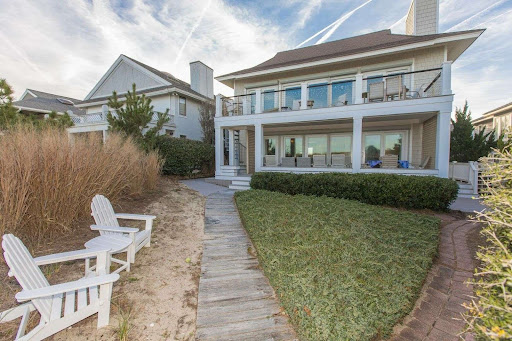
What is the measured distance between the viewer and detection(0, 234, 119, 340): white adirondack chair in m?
1.83

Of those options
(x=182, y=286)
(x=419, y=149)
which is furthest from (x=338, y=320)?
(x=419, y=149)

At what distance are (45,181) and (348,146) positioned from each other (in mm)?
12008

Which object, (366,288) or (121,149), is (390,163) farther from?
(121,149)

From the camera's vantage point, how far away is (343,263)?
3070 millimetres

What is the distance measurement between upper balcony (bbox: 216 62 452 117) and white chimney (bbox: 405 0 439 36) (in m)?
2.52

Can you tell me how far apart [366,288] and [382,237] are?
1796 mm

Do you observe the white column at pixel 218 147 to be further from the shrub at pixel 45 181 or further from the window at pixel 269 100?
the shrub at pixel 45 181

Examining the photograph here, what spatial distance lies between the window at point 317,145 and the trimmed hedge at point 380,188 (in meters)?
5.18

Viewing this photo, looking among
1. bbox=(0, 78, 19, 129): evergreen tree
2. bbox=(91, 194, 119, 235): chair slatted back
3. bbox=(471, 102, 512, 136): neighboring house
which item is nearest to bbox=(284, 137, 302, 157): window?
bbox=(91, 194, 119, 235): chair slatted back

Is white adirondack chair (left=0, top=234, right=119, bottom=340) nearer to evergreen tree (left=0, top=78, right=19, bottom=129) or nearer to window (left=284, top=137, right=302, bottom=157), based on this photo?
window (left=284, top=137, right=302, bottom=157)

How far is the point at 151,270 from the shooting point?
3234 mm

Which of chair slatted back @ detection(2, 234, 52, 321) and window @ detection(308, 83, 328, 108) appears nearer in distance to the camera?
chair slatted back @ detection(2, 234, 52, 321)

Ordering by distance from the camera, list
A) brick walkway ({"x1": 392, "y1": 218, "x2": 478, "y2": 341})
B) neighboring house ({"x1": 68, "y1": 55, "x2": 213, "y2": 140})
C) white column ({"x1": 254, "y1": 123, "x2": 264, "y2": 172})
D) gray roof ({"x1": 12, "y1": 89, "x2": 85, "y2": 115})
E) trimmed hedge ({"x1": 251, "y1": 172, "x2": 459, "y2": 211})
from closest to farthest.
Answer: brick walkway ({"x1": 392, "y1": 218, "x2": 478, "y2": 341})
trimmed hedge ({"x1": 251, "y1": 172, "x2": 459, "y2": 211})
white column ({"x1": 254, "y1": 123, "x2": 264, "y2": 172})
neighboring house ({"x1": 68, "y1": 55, "x2": 213, "y2": 140})
gray roof ({"x1": 12, "y1": 89, "x2": 85, "y2": 115})

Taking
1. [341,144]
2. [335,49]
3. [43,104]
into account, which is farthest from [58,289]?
[43,104]
